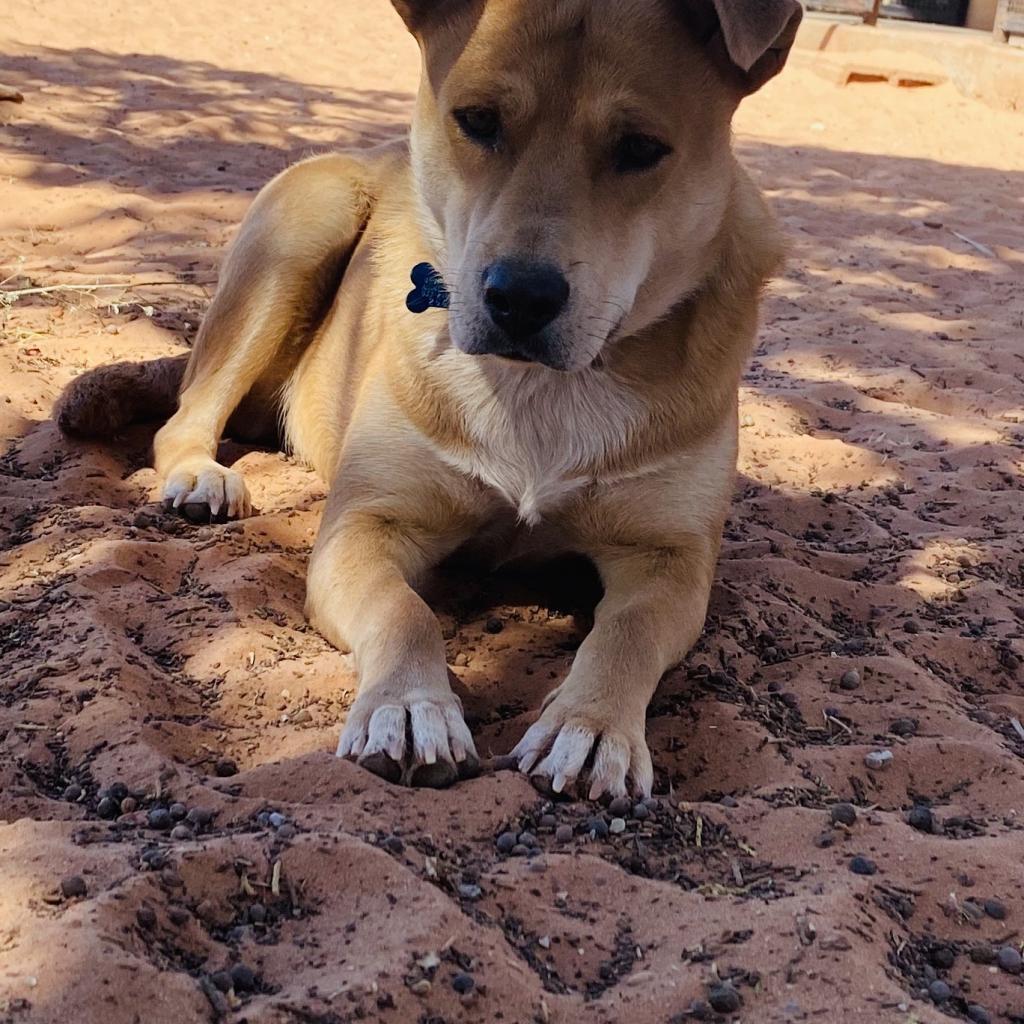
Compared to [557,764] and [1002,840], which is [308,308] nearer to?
[557,764]

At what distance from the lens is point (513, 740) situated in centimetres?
284

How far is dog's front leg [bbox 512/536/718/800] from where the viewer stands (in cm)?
257

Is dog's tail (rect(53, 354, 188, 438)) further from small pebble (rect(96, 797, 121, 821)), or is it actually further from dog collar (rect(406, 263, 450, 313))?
small pebble (rect(96, 797, 121, 821))

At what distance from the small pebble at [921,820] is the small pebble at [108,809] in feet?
4.62

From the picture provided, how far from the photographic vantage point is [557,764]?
2.55m

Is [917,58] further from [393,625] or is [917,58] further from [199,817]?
[199,817]

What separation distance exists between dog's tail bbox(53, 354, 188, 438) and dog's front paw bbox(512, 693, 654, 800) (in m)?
2.00

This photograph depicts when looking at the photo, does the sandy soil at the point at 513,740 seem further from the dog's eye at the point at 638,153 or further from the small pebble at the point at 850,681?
the dog's eye at the point at 638,153

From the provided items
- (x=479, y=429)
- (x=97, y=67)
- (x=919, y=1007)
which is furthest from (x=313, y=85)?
(x=919, y=1007)

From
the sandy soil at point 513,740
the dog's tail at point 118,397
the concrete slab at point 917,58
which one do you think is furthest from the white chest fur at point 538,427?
the concrete slab at point 917,58

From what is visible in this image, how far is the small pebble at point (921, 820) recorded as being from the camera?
249 centimetres

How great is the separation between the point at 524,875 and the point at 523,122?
5.24ft

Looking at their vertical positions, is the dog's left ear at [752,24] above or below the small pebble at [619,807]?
above

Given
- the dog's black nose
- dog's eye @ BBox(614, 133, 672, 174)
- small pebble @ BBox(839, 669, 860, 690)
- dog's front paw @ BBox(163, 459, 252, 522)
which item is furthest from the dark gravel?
dog's front paw @ BBox(163, 459, 252, 522)
